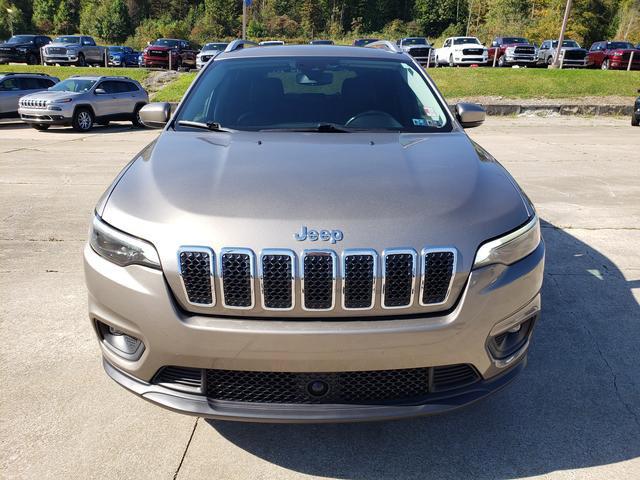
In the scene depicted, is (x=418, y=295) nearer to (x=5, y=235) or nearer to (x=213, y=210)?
(x=213, y=210)

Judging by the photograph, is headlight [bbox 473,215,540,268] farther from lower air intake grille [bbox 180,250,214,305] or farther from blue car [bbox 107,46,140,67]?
blue car [bbox 107,46,140,67]

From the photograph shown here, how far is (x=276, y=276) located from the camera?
2072 mm

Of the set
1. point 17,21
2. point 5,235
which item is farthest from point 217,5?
point 5,235

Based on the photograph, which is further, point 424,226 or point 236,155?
point 236,155

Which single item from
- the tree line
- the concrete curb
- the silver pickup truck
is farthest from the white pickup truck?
the tree line

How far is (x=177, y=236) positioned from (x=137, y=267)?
0.71ft

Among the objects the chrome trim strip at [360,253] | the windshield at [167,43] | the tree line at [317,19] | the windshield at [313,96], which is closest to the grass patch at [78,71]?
the windshield at [167,43]

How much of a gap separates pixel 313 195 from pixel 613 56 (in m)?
31.9

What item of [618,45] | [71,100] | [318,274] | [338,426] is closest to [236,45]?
[318,274]

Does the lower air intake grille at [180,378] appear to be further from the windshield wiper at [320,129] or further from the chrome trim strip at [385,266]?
the windshield wiper at [320,129]

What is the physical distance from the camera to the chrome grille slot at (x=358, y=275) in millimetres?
2074

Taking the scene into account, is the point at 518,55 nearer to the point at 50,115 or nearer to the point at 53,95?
the point at 53,95

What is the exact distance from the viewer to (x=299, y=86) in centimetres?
374

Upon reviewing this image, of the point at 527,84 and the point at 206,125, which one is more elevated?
the point at 206,125
